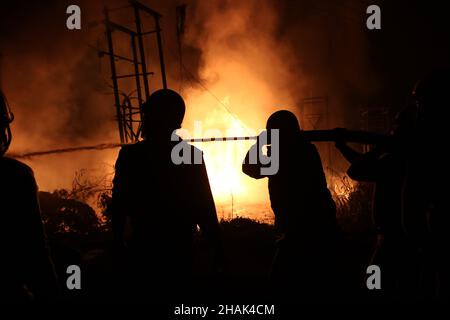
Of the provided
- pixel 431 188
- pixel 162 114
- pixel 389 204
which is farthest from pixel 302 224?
pixel 162 114

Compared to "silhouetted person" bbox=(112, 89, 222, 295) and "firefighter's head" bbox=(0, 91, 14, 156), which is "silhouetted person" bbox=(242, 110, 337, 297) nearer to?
"silhouetted person" bbox=(112, 89, 222, 295)

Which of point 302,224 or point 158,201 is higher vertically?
point 158,201

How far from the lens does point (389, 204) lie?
9.47 feet

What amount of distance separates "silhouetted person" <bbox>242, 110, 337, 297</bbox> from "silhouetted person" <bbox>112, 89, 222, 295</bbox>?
2.96 feet

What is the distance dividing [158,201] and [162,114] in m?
0.56

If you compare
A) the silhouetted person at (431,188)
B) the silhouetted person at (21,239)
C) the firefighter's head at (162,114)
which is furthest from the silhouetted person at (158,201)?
the silhouetted person at (431,188)

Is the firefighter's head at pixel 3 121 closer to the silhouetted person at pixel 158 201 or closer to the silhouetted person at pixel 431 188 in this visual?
the silhouetted person at pixel 158 201

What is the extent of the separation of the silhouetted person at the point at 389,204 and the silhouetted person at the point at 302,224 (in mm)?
347

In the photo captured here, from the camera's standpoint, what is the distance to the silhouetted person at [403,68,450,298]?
2.13 m

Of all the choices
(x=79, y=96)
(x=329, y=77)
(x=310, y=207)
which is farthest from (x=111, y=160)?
(x=310, y=207)

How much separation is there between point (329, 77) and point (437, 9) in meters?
5.50

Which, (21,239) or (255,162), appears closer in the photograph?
(21,239)

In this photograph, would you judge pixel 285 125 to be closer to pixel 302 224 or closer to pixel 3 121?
pixel 302 224

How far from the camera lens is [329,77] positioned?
61.0 ft
